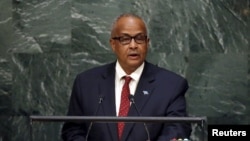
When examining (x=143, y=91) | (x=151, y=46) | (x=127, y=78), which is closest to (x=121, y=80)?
(x=127, y=78)

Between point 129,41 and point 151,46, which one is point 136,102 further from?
point 151,46

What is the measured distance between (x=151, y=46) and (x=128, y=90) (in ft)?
5.55

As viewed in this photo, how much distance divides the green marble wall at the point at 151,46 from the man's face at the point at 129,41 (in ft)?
5.06

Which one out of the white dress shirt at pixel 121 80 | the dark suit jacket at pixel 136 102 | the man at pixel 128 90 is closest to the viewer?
the dark suit jacket at pixel 136 102

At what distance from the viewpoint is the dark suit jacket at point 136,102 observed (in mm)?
3531

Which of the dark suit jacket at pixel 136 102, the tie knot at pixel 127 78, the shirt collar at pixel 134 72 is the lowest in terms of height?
the dark suit jacket at pixel 136 102

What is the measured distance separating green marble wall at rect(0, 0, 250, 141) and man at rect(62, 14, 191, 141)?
142 centimetres

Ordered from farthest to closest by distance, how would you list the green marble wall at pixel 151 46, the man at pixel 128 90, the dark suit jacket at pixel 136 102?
1. the green marble wall at pixel 151 46
2. the man at pixel 128 90
3. the dark suit jacket at pixel 136 102

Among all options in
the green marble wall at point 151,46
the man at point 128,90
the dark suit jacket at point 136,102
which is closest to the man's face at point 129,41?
the man at point 128,90

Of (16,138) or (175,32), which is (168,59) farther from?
(16,138)

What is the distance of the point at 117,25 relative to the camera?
156 inches

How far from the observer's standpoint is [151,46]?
551 centimetres

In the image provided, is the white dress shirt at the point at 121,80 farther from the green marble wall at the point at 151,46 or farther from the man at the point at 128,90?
the green marble wall at the point at 151,46

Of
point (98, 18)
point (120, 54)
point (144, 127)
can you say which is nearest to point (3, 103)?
point (98, 18)
